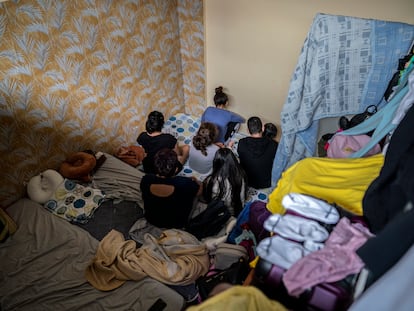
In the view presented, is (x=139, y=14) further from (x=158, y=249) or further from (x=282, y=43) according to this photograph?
(x=158, y=249)

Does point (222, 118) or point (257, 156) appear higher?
point (222, 118)

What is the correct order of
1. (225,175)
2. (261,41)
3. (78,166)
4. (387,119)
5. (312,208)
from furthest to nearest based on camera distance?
(261,41) < (78,166) < (225,175) < (387,119) < (312,208)

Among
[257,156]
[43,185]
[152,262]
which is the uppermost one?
[257,156]

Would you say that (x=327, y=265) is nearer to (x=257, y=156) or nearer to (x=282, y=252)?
(x=282, y=252)

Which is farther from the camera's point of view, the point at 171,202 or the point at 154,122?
the point at 154,122

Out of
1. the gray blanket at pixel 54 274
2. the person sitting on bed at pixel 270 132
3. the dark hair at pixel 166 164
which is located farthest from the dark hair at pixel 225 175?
the gray blanket at pixel 54 274

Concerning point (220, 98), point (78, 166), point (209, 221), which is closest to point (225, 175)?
point (209, 221)

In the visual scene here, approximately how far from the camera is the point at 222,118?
2.59 meters

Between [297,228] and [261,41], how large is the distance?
1.85 meters

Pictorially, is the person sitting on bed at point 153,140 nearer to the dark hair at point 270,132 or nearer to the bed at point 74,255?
the bed at point 74,255

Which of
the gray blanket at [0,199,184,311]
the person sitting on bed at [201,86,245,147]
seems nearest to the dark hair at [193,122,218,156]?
the person sitting on bed at [201,86,245,147]

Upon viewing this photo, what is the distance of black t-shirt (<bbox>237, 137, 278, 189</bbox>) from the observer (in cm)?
203

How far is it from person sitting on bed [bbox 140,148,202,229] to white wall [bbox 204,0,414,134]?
115 centimetres

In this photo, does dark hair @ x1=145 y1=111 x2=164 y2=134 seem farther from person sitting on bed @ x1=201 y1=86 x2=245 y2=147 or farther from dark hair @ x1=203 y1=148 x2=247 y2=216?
dark hair @ x1=203 y1=148 x2=247 y2=216
